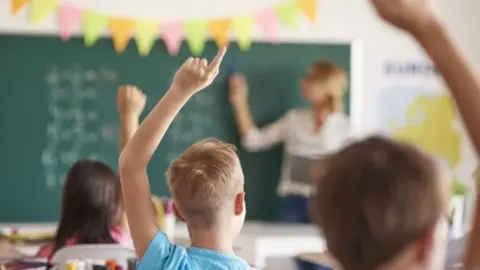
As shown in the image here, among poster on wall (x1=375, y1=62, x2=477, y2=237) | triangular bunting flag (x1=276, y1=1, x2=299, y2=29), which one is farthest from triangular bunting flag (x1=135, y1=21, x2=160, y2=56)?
poster on wall (x1=375, y1=62, x2=477, y2=237)

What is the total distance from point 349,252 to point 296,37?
3.95 m

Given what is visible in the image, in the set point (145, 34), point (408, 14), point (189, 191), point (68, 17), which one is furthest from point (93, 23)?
point (408, 14)

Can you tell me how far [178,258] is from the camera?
165 centimetres

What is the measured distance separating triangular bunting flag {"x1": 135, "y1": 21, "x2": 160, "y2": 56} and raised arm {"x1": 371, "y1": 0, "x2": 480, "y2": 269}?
147 inches

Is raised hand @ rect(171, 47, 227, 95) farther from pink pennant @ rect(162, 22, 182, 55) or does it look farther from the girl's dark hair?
pink pennant @ rect(162, 22, 182, 55)

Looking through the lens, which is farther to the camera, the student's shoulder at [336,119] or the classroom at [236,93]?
the student's shoulder at [336,119]

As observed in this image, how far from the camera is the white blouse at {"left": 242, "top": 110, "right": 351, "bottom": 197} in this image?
482 cm

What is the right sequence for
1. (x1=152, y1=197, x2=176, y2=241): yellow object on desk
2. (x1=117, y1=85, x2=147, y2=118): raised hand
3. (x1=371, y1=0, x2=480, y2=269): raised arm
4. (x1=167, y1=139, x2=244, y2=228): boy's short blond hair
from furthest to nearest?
(x1=152, y1=197, x2=176, y2=241): yellow object on desk, (x1=117, y1=85, x2=147, y2=118): raised hand, (x1=167, y1=139, x2=244, y2=228): boy's short blond hair, (x1=371, y1=0, x2=480, y2=269): raised arm

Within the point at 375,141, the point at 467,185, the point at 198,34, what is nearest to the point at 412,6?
the point at 375,141

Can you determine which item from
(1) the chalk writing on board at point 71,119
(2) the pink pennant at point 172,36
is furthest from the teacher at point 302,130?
(1) the chalk writing on board at point 71,119

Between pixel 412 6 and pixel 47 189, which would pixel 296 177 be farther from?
pixel 412 6

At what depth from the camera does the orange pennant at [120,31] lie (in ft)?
15.1

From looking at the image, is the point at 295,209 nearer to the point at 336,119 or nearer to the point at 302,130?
the point at 302,130

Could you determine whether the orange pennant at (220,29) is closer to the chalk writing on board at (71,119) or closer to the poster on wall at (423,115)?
the chalk writing on board at (71,119)
